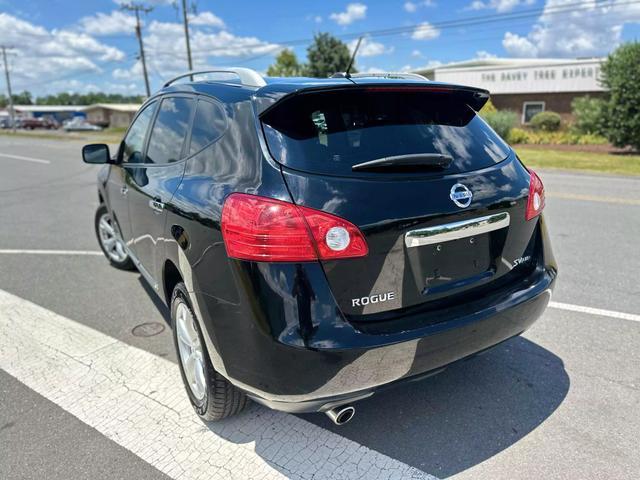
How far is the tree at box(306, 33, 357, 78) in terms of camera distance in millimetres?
48250

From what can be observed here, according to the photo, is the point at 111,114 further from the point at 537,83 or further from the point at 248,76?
the point at 248,76

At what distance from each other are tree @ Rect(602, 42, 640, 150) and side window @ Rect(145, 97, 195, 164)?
18550mm

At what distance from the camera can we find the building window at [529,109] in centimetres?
3217

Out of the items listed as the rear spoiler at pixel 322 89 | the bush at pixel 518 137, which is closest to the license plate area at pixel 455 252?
the rear spoiler at pixel 322 89

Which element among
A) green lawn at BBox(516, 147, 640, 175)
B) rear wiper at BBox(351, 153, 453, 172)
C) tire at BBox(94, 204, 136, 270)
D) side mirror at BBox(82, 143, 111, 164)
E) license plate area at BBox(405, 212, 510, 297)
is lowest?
green lawn at BBox(516, 147, 640, 175)

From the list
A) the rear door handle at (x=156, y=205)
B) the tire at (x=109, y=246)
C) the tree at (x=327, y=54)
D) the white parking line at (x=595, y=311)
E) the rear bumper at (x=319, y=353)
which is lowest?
the white parking line at (x=595, y=311)

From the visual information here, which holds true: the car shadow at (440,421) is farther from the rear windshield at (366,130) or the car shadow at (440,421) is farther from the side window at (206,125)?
the side window at (206,125)

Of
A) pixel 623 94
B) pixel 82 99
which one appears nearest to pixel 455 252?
pixel 623 94

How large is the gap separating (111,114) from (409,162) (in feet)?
327

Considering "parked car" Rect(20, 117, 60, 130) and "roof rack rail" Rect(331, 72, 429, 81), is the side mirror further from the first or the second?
"parked car" Rect(20, 117, 60, 130)

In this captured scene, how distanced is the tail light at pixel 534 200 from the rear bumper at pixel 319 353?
2.37 feet

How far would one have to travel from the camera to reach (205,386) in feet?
8.71

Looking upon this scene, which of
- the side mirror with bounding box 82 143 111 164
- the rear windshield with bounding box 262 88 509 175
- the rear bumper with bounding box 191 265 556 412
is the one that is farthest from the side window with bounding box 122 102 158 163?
the rear bumper with bounding box 191 265 556 412

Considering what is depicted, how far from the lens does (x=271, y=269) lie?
2.06 meters
